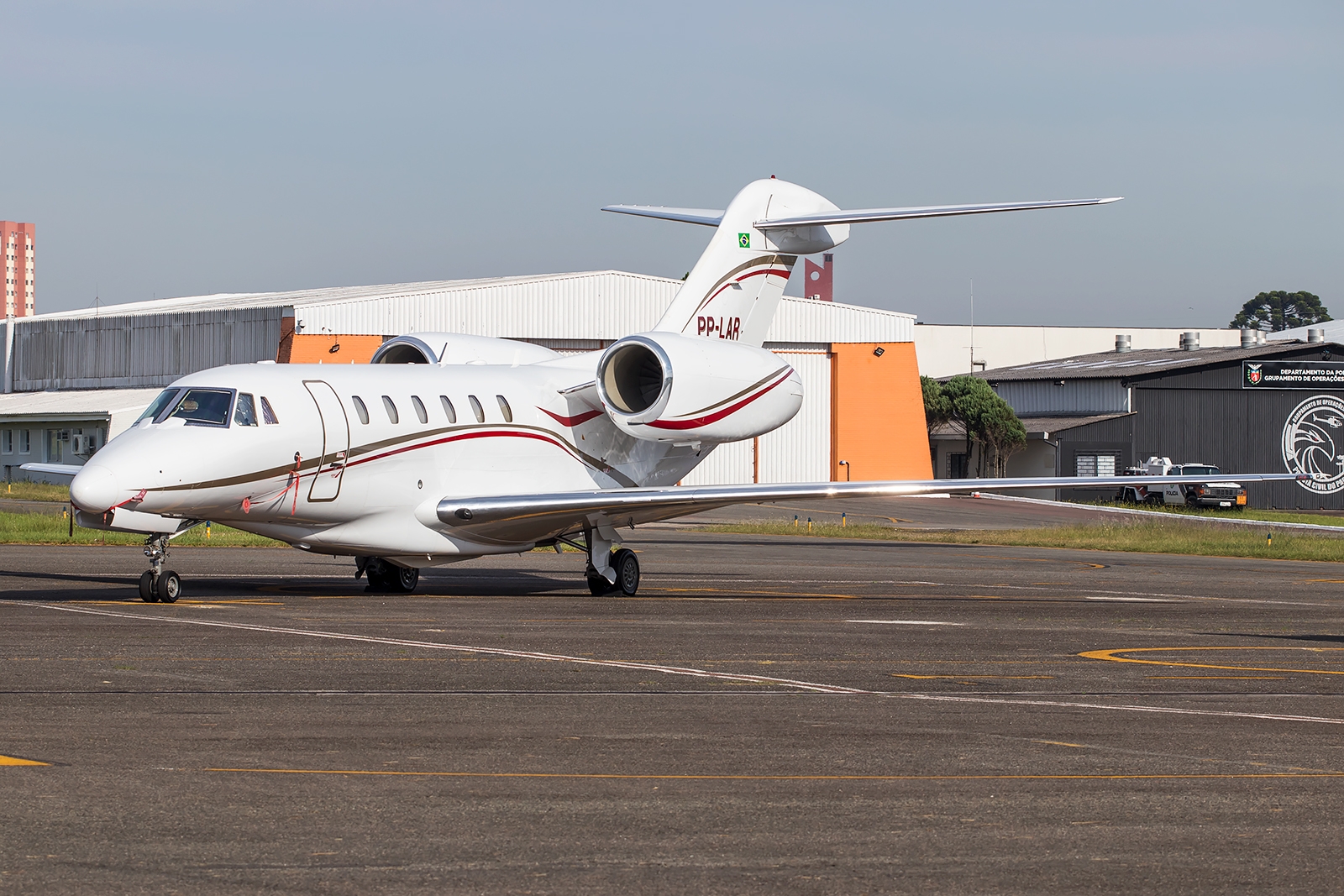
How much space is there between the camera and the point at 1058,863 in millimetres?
7219

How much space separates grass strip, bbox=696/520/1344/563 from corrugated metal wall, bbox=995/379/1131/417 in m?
30.4

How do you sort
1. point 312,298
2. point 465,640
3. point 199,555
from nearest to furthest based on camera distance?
1. point 465,640
2. point 199,555
3. point 312,298

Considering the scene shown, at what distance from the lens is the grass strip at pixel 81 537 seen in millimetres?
34312

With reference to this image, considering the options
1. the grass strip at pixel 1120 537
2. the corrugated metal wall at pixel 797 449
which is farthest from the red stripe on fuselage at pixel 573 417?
the corrugated metal wall at pixel 797 449

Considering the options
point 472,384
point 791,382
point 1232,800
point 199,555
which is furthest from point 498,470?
point 1232,800

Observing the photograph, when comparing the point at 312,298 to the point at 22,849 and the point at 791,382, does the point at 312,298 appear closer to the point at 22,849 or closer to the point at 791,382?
the point at 791,382

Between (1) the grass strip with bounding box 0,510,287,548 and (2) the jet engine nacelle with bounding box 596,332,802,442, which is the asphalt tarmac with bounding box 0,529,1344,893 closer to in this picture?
(2) the jet engine nacelle with bounding box 596,332,802,442

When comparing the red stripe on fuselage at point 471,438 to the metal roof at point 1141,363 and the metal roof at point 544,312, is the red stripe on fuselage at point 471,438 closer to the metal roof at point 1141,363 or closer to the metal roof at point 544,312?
the metal roof at point 544,312

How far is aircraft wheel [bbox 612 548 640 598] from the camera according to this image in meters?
23.6

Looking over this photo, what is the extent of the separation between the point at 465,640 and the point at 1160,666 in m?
7.00

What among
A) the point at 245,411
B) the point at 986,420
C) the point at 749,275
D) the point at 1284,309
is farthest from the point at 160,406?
the point at 1284,309

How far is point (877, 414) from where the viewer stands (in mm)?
68875

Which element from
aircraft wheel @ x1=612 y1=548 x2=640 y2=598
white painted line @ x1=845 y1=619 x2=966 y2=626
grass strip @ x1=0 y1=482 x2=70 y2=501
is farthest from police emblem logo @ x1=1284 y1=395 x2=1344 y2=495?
white painted line @ x1=845 y1=619 x2=966 y2=626

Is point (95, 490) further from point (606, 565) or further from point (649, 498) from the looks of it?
point (606, 565)
